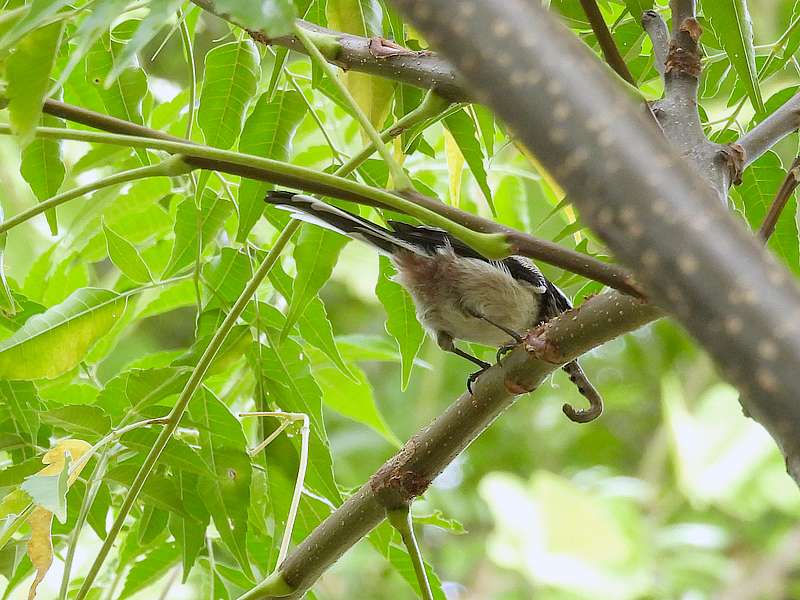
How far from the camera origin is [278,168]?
0.61 metres

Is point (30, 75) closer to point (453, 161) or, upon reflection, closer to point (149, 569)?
point (453, 161)

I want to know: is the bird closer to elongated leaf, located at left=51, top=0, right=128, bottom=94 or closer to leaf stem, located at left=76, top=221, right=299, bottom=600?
leaf stem, located at left=76, top=221, right=299, bottom=600

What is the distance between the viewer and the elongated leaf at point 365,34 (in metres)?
0.88

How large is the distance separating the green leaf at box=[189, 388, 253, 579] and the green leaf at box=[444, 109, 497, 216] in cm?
32

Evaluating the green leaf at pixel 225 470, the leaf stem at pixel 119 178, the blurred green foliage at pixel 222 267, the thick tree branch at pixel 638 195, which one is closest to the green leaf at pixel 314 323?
the blurred green foliage at pixel 222 267

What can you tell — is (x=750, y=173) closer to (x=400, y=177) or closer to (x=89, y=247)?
(x=400, y=177)

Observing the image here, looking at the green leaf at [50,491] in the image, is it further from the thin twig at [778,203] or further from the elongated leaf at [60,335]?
the thin twig at [778,203]

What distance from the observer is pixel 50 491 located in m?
0.68

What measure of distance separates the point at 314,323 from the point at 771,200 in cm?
47

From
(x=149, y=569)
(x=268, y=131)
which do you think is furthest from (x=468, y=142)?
(x=149, y=569)

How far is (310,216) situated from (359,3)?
197 mm

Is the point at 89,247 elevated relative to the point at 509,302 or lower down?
lower down

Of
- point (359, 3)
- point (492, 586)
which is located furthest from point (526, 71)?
point (492, 586)

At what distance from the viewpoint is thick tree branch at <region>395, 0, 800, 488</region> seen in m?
0.33
